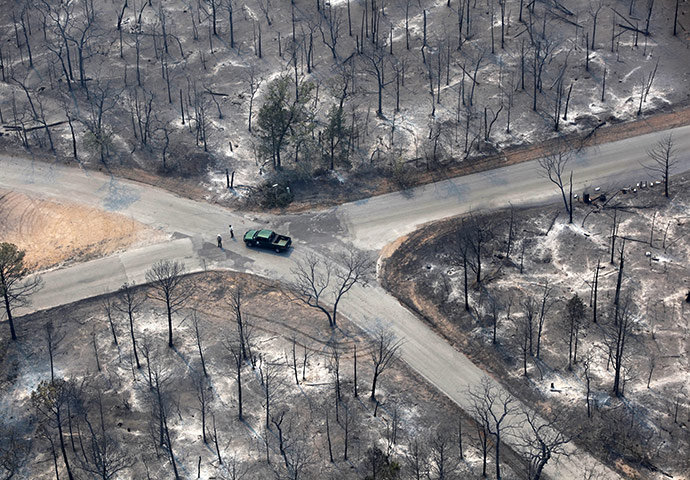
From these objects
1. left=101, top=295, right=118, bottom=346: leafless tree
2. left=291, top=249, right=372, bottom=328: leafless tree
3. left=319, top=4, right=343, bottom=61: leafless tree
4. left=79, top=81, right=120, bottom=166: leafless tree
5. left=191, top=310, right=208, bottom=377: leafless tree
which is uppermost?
left=319, top=4, right=343, bottom=61: leafless tree

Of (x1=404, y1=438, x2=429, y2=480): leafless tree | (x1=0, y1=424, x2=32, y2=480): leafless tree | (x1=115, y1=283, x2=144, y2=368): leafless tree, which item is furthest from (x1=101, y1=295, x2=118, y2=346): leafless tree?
(x1=404, y1=438, x2=429, y2=480): leafless tree

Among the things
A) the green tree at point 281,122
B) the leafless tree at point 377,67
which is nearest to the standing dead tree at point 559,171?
the leafless tree at point 377,67

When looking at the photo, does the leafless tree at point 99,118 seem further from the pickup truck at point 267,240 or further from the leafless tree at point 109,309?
the leafless tree at point 109,309

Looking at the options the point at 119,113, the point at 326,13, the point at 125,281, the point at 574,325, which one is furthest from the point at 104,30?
the point at 574,325

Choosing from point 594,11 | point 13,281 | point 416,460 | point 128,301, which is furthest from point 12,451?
point 594,11

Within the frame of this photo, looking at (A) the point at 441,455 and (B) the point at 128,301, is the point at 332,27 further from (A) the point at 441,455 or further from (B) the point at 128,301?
(A) the point at 441,455

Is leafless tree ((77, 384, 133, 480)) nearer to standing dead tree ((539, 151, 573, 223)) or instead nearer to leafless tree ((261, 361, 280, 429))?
leafless tree ((261, 361, 280, 429))

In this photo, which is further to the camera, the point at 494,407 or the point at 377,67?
the point at 377,67
